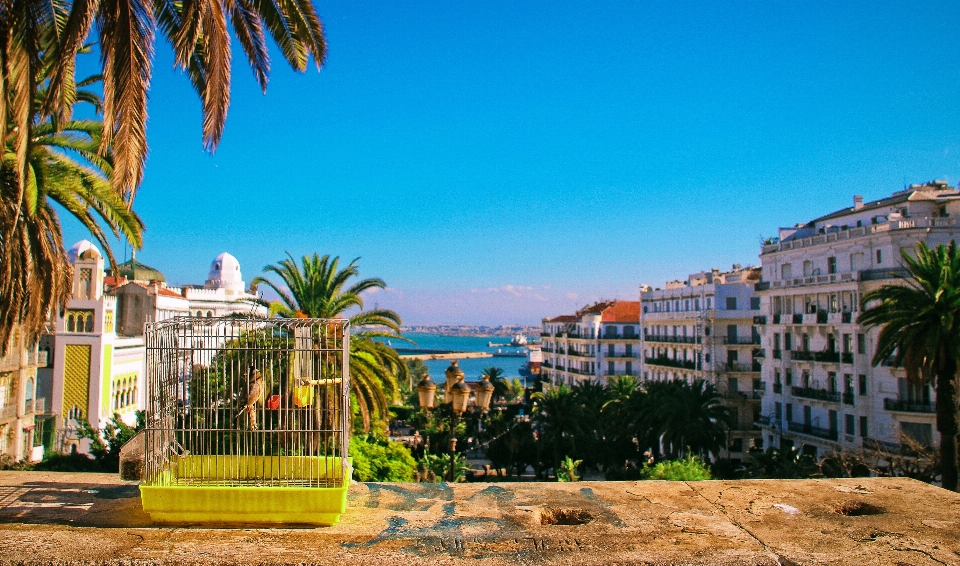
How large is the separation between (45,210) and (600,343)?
2403 inches

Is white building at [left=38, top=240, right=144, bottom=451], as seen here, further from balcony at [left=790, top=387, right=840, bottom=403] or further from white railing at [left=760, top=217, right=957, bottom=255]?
white railing at [left=760, top=217, right=957, bottom=255]

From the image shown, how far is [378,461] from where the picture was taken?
19547 mm

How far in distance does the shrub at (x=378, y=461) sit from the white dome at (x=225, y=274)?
120 ft

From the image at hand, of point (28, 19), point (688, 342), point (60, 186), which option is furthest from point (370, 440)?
point (688, 342)

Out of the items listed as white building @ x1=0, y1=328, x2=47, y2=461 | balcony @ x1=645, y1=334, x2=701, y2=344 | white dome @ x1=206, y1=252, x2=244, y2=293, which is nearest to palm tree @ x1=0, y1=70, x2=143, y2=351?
white building @ x1=0, y1=328, x2=47, y2=461

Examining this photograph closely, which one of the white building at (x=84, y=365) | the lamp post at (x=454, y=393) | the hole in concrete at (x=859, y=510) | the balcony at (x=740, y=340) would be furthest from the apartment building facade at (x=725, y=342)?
the hole in concrete at (x=859, y=510)

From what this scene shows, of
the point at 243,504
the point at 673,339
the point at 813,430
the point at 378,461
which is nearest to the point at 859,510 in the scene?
the point at 243,504

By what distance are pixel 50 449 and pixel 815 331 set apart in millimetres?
38741

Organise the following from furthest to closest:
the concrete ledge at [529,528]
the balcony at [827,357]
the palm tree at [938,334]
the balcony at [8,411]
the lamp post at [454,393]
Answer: the balcony at [827,357] < the balcony at [8,411] < the palm tree at [938,334] < the lamp post at [454,393] < the concrete ledge at [529,528]

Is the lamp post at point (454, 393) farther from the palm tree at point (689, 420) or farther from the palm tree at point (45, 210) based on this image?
the palm tree at point (689, 420)

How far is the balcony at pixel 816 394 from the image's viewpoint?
37.5 meters

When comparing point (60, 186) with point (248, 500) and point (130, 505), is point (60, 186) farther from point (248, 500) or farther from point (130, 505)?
point (248, 500)

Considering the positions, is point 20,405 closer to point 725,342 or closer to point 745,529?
point 745,529

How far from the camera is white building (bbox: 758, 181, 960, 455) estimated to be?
34.0 meters
